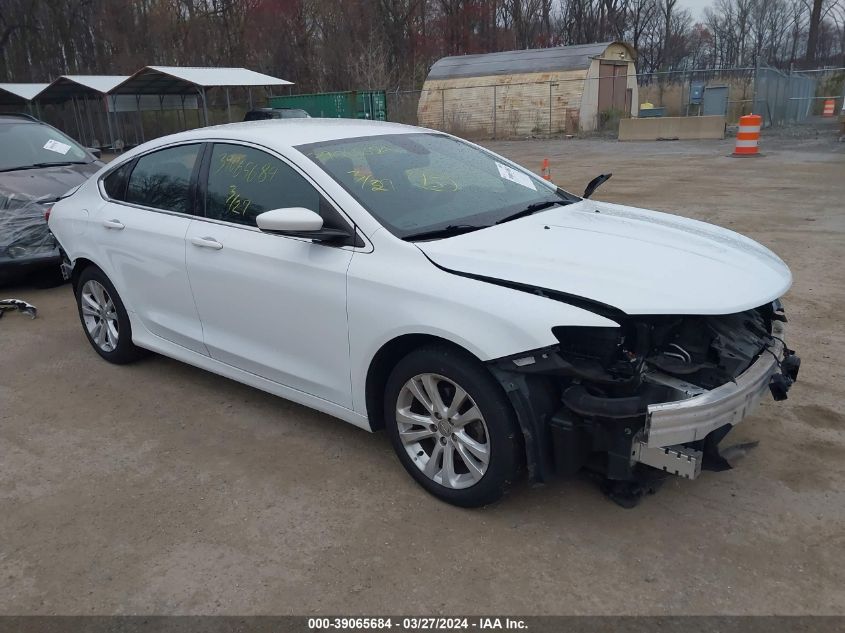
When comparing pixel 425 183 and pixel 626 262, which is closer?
pixel 626 262

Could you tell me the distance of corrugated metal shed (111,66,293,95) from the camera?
22.5 m

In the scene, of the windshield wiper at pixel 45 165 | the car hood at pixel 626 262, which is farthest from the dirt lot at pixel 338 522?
the windshield wiper at pixel 45 165

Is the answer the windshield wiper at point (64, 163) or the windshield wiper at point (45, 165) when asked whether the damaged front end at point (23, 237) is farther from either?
the windshield wiper at point (64, 163)

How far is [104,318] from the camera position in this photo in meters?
4.99

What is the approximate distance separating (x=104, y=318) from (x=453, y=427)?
3.20 m

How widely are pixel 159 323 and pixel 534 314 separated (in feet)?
9.18

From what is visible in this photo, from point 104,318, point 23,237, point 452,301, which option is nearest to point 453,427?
A: point 452,301

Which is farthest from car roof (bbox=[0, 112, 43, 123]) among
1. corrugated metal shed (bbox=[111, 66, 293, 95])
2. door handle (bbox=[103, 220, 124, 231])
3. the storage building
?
the storage building

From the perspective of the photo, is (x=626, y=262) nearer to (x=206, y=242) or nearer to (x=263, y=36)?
(x=206, y=242)

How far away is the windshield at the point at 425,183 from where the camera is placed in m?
3.39

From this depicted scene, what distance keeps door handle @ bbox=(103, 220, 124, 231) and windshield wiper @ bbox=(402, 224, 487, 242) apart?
235cm

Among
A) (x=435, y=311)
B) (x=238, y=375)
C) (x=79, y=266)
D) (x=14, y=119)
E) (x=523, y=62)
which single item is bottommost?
(x=238, y=375)

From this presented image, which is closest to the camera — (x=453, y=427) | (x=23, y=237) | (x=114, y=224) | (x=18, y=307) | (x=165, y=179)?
(x=453, y=427)

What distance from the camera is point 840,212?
9.53 meters
